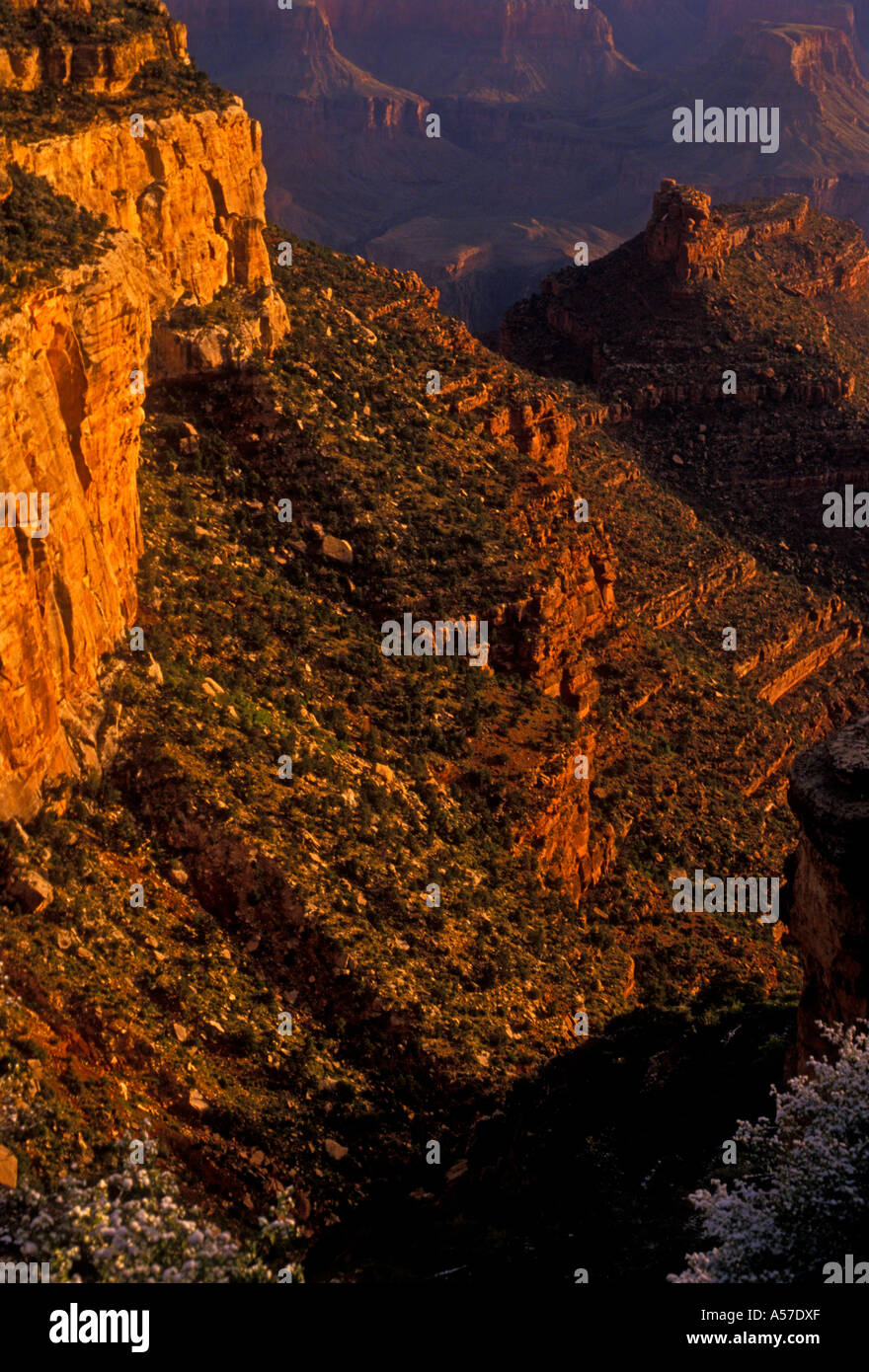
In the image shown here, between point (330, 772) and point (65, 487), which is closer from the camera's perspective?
point (65, 487)

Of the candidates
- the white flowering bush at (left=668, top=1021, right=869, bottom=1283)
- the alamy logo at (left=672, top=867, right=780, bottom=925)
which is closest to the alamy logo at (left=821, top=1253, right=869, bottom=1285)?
the white flowering bush at (left=668, top=1021, right=869, bottom=1283)

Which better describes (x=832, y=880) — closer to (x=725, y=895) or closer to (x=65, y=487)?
(x=65, y=487)

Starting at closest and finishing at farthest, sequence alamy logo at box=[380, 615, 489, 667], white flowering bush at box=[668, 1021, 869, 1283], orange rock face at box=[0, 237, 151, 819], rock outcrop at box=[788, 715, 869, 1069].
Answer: white flowering bush at box=[668, 1021, 869, 1283] < rock outcrop at box=[788, 715, 869, 1069] < orange rock face at box=[0, 237, 151, 819] < alamy logo at box=[380, 615, 489, 667]

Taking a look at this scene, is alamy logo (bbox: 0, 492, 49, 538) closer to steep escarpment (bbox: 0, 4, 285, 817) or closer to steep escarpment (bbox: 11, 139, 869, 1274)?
steep escarpment (bbox: 0, 4, 285, 817)

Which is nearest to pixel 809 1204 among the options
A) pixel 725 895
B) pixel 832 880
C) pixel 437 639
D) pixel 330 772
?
pixel 832 880

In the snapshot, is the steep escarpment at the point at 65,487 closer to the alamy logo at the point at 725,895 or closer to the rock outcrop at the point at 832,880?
the rock outcrop at the point at 832,880
